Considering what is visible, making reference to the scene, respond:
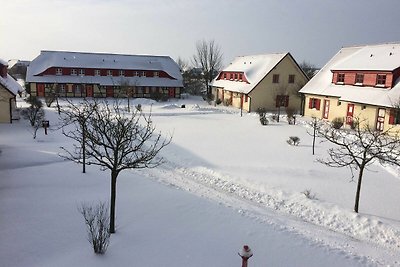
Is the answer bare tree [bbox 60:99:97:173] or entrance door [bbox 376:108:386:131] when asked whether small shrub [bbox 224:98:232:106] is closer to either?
entrance door [bbox 376:108:386:131]

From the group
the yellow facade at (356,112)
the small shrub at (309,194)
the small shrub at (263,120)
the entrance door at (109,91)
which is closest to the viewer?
the small shrub at (309,194)

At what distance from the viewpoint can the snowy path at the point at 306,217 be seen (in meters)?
10.2

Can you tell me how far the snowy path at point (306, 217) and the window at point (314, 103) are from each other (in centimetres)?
2038

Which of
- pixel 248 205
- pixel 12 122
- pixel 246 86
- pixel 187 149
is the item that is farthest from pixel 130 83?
pixel 248 205

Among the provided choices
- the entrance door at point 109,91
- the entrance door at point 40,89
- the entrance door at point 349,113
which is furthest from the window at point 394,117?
the entrance door at point 40,89

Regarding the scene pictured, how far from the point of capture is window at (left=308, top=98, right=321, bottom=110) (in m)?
33.3

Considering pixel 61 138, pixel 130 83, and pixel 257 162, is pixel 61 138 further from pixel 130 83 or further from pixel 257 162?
pixel 130 83

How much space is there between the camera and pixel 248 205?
509 inches

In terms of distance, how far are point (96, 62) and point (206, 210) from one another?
46577mm

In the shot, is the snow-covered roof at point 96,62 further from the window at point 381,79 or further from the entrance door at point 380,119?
the entrance door at point 380,119

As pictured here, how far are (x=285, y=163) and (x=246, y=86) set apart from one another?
81.4 feet

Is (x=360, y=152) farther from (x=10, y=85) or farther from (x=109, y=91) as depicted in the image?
(x=109, y=91)

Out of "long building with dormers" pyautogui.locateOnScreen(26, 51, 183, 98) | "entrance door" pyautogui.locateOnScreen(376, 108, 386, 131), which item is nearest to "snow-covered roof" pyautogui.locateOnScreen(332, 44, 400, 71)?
"entrance door" pyautogui.locateOnScreen(376, 108, 386, 131)

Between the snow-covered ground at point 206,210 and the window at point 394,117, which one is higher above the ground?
the window at point 394,117
